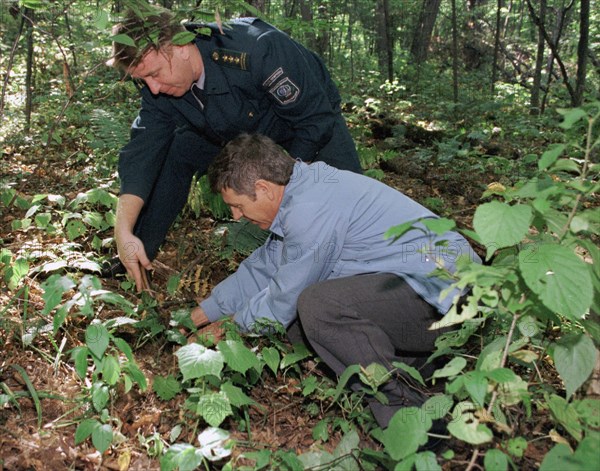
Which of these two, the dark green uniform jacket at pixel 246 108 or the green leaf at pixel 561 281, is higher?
the dark green uniform jacket at pixel 246 108

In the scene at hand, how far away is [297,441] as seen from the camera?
7.63 ft

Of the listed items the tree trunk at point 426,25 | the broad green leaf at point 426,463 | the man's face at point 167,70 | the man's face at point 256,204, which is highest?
the tree trunk at point 426,25

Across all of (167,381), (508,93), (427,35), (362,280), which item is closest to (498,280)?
(362,280)

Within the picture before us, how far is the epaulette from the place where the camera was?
3.08 metres

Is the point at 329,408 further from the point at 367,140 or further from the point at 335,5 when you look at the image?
the point at 335,5

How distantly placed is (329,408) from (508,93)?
10331 mm

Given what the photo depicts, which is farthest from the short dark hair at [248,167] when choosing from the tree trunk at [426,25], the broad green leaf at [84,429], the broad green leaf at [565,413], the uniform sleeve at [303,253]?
the tree trunk at [426,25]

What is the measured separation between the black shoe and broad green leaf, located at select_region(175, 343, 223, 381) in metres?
1.50

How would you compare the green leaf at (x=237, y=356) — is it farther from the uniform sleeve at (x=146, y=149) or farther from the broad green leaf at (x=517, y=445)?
the uniform sleeve at (x=146, y=149)

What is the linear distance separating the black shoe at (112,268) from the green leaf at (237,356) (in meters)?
1.52

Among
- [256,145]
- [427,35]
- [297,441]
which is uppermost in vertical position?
[427,35]

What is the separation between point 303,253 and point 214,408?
762 mm

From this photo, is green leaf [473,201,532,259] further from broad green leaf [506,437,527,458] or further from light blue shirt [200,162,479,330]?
light blue shirt [200,162,479,330]

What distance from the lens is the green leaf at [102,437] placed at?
1912 millimetres
